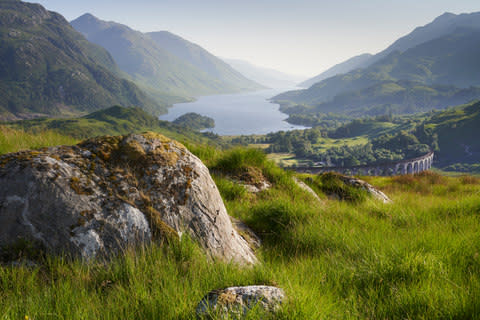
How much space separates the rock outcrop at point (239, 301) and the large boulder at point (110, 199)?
0.89m

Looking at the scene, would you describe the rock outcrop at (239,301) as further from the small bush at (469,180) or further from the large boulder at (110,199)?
the small bush at (469,180)

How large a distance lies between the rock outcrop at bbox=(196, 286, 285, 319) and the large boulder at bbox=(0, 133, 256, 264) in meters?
0.89

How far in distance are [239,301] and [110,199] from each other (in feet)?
7.55

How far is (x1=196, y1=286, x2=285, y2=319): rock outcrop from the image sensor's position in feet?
6.86

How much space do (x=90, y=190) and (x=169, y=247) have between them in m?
1.33

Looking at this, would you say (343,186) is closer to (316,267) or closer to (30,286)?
(316,267)

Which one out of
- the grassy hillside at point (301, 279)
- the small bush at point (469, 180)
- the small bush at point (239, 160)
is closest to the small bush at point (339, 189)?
the small bush at point (239, 160)

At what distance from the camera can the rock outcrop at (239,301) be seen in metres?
2.09

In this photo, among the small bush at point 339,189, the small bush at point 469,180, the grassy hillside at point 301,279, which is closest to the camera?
the grassy hillside at point 301,279

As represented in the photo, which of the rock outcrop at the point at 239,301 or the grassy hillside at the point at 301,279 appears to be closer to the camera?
the rock outcrop at the point at 239,301

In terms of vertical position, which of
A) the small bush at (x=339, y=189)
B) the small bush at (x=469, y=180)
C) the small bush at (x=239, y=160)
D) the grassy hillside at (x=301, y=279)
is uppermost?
the small bush at (x=239, y=160)

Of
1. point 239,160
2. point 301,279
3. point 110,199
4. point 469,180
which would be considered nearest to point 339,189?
point 239,160

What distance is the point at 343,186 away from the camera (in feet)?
28.5

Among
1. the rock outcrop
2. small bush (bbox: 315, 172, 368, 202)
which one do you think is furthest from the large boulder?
small bush (bbox: 315, 172, 368, 202)
